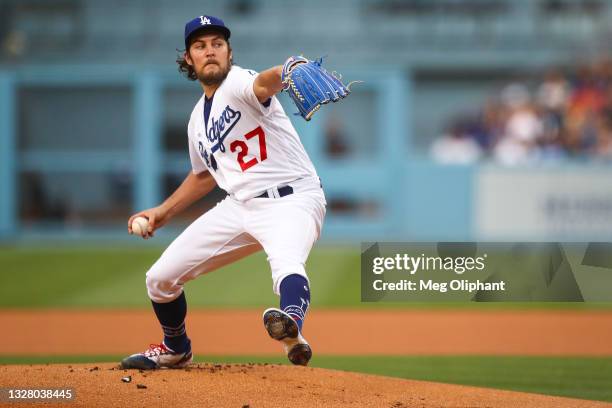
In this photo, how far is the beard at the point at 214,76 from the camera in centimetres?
497

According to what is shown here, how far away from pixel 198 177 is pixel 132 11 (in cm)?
1665

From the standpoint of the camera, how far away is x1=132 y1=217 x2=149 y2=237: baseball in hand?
17.1 ft

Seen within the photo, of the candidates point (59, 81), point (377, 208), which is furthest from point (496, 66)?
point (59, 81)

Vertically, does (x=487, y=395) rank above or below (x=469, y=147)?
below

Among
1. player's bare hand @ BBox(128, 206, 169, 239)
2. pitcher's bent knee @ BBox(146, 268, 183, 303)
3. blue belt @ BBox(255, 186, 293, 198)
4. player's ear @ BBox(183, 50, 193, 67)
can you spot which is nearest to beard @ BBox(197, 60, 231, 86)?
player's ear @ BBox(183, 50, 193, 67)

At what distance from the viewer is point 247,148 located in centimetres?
497

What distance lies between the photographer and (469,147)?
17312mm

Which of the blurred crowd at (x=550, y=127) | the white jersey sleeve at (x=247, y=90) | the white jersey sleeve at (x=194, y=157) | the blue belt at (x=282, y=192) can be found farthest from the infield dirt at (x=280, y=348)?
the blurred crowd at (x=550, y=127)

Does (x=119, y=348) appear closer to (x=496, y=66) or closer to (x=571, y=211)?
(x=571, y=211)

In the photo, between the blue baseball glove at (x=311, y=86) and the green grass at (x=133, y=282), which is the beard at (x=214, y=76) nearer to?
the blue baseball glove at (x=311, y=86)

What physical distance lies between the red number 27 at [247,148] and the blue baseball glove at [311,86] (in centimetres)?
56

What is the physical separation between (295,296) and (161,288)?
3.45 feet

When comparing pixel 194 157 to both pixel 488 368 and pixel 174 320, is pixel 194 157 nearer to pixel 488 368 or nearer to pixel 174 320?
pixel 174 320

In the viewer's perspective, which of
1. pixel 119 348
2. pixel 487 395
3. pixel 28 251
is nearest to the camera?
pixel 487 395
